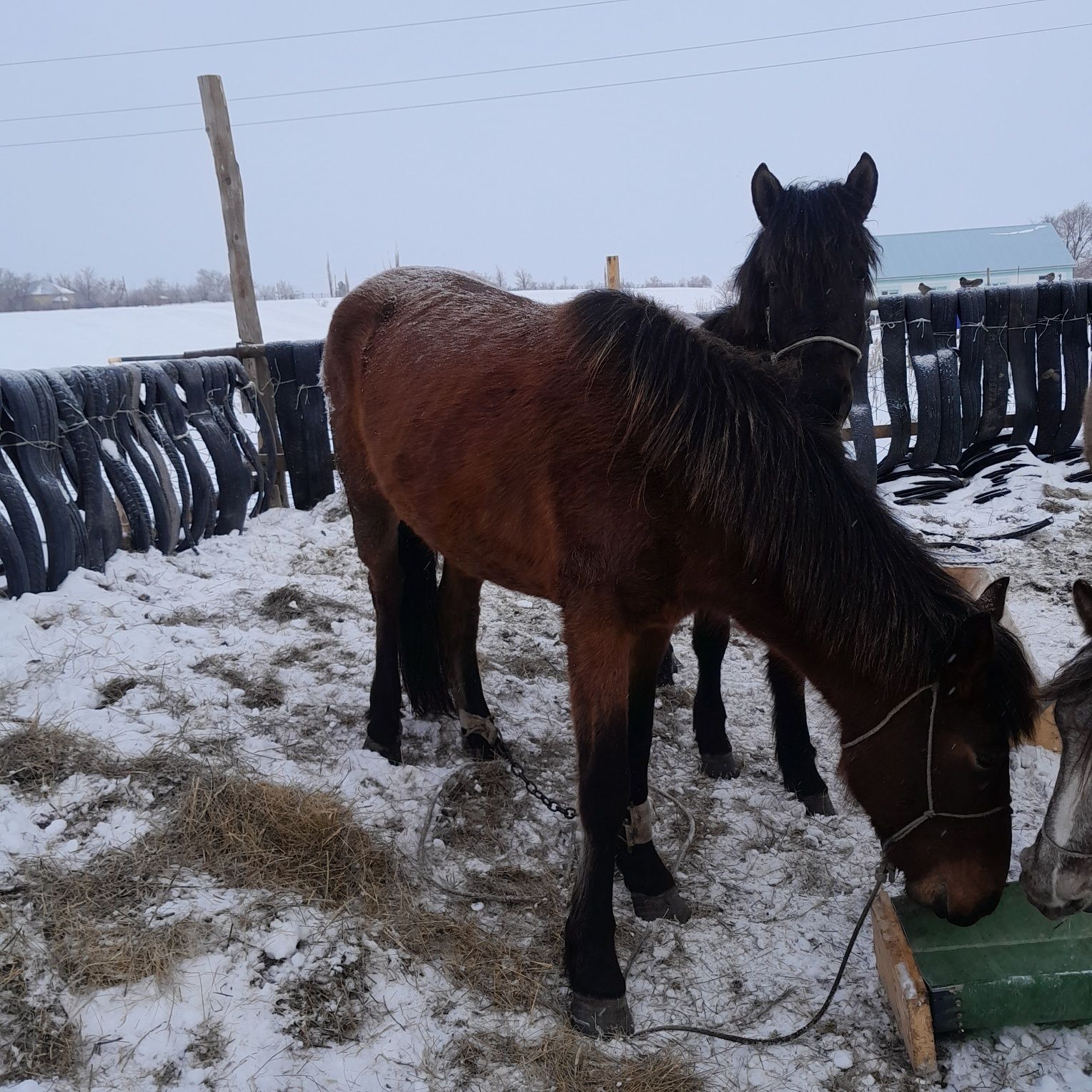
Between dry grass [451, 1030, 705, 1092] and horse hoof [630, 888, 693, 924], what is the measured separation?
544 millimetres

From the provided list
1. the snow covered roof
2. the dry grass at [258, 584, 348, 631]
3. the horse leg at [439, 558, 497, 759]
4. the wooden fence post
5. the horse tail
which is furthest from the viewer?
the snow covered roof

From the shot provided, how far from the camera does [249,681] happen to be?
12.8ft

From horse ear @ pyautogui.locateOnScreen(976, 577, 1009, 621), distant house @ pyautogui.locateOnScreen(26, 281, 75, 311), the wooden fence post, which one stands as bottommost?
horse ear @ pyautogui.locateOnScreen(976, 577, 1009, 621)

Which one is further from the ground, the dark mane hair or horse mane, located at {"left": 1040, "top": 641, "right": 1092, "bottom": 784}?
the dark mane hair

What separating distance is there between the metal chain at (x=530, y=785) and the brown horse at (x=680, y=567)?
13.7 inches

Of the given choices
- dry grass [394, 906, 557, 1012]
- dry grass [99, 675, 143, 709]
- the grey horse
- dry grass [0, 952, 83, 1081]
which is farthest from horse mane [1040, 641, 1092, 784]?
dry grass [99, 675, 143, 709]

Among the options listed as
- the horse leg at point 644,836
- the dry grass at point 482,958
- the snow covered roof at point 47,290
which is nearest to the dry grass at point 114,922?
the dry grass at point 482,958

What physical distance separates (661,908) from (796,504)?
4.96 feet

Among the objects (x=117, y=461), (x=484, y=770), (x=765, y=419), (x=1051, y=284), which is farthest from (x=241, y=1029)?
(x=1051, y=284)

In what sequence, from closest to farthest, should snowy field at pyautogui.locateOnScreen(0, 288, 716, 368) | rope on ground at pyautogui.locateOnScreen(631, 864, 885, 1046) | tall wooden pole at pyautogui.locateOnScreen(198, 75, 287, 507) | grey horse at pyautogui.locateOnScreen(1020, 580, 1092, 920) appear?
grey horse at pyautogui.locateOnScreen(1020, 580, 1092, 920)
rope on ground at pyautogui.locateOnScreen(631, 864, 885, 1046)
tall wooden pole at pyautogui.locateOnScreen(198, 75, 287, 507)
snowy field at pyautogui.locateOnScreen(0, 288, 716, 368)

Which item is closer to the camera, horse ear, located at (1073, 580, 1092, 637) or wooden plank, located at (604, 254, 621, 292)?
horse ear, located at (1073, 580, 1092, 637)

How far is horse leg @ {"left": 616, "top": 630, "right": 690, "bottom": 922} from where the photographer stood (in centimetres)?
277

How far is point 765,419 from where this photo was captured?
7.23 feet

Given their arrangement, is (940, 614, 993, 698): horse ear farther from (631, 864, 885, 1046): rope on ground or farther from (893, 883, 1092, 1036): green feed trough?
(893, 883, 1092, 1036): green feed trough
